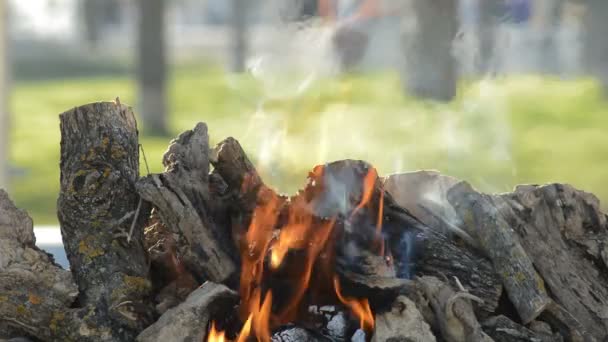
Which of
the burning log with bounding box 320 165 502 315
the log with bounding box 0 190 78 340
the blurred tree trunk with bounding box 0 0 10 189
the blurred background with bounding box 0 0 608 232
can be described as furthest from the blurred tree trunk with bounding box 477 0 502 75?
the blurred tree trunk with bounding box 0 0 10 189

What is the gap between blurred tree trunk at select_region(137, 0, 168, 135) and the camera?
15742 mm

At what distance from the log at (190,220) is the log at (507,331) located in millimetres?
891

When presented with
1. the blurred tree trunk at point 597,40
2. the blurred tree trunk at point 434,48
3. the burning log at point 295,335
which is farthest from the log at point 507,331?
the blurred tree trunk at point 597,40

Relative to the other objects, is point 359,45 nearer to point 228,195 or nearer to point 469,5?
point 469,5

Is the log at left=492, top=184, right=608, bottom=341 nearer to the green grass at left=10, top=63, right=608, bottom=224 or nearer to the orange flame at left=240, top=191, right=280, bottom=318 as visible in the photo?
the orange flame at left=240, top=191, right=280, bottom=318

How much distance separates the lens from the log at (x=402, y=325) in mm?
2959

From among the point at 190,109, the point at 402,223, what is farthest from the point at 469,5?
the point at 190,109

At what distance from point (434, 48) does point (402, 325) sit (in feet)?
10.6

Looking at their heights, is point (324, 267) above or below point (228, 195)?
below

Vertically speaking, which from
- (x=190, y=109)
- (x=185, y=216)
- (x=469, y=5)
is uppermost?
(x=469, y=5)

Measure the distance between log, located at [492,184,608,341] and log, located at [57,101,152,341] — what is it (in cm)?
134

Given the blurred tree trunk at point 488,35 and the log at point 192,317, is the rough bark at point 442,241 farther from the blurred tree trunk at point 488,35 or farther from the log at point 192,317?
the blurred tree trunk at point 488,35

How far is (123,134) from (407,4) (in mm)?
4221

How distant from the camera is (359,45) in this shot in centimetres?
650
